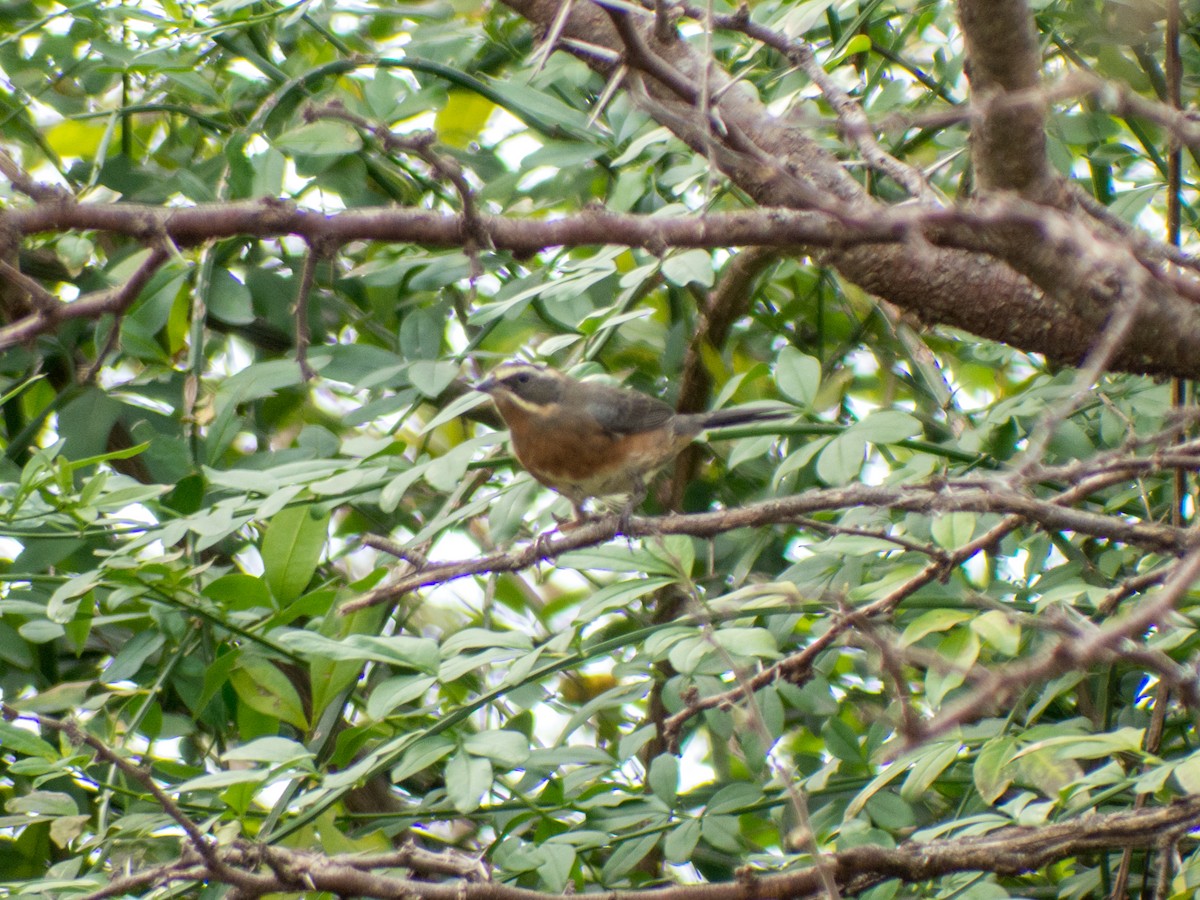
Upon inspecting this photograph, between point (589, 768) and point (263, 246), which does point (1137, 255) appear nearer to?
point (589, 768)

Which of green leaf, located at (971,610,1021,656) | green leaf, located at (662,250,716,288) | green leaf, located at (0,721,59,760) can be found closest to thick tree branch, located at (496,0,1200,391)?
green leaf, located at (662,250,716,288)

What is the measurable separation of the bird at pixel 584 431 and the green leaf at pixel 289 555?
826mm

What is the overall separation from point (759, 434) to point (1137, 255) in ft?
3.67

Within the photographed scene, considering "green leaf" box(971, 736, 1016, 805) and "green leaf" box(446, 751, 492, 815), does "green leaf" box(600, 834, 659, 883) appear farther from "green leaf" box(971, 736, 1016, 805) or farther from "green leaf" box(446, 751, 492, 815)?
"green leaf" box(971, 736, 1016, 805)

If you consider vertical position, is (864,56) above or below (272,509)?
above

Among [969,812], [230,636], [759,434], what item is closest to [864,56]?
[759,434]

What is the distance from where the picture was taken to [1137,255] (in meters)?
2.06

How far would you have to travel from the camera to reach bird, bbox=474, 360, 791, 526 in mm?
3889

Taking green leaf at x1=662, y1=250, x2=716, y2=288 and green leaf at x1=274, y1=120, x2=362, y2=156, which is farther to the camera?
green leaf at x1=274, y1=120, x2=362, y2=156

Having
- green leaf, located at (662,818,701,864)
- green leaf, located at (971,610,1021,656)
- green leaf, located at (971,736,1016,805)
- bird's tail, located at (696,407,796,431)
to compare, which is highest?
green leaf, located at (971,610,1021,656)

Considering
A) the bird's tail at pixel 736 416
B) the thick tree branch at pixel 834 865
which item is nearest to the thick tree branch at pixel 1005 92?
the bird's tail at pixel 736 416

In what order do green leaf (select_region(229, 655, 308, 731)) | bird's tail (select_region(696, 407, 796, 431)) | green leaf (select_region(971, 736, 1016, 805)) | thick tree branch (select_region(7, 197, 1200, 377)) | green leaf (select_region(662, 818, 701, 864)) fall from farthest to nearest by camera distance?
bird's tail (select_region(696, 407, 796, 431))
green leaf (select_region(229, 655, 308, 731))
green leaf (select_region(662, 818, 701, 864))
green leaf (select_region(971, 736, 1016, 805))
thick tree branch (select_region(7, 197, 1200, 377))

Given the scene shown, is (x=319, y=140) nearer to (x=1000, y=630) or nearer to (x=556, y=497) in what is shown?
(x=556, y=497)

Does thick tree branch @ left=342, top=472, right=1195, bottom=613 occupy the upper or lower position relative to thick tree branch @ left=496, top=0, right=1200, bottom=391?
lower
